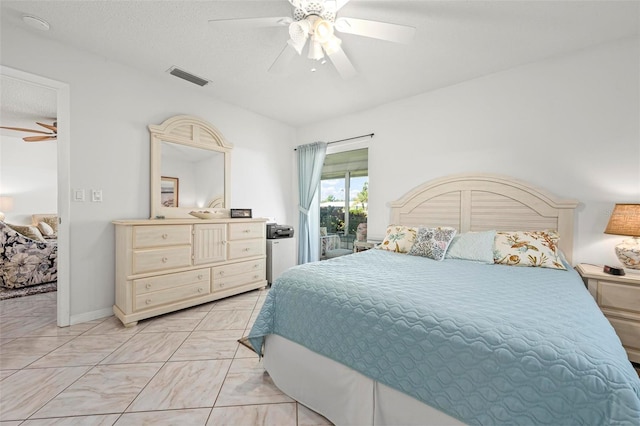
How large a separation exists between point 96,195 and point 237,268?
5.24ft

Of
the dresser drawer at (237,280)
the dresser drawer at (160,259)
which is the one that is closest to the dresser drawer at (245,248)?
the dresser drawer at (237,280)

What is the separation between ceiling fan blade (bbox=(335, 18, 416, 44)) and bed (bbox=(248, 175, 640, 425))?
1.58m

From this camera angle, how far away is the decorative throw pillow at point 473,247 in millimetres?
2217

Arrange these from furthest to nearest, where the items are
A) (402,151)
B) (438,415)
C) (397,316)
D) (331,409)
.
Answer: (402,151)
(331,409)
(397,316)
(438,415)

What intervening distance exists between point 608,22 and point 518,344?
2.69 metres

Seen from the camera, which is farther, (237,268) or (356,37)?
(237,268)

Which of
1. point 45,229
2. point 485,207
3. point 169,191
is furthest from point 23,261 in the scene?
point 485,207

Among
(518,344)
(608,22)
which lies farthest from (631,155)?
(518,344)

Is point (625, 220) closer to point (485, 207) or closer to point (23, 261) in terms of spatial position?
point (485, 207)

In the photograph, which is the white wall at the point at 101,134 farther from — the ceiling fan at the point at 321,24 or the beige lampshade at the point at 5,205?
the beige lampshade at the point at 5,205

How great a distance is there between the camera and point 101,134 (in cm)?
252

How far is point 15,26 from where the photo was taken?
210 cm

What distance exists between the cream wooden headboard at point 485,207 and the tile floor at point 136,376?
2.35 meters

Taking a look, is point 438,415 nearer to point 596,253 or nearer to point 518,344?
point 518,344
